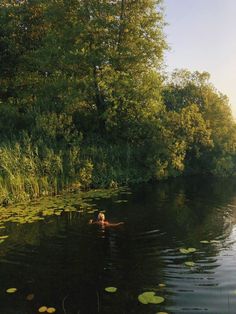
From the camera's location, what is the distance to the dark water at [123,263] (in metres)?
7.88

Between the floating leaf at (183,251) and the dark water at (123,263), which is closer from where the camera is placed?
the dark water at (123,263)

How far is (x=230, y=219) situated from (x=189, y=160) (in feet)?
75.2

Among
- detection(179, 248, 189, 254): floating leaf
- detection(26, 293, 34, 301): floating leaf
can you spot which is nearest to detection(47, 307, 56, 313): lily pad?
detection(26, 293, 34, 301): floating leaf

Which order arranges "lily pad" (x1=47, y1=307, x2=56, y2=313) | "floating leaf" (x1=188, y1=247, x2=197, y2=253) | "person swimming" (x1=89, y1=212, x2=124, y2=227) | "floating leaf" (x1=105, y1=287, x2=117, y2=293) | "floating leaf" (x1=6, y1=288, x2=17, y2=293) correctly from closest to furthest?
"lily pad" (x1=47, y1=307, x2=56, y2=313) < "floating leaf" (x1=105, y1=287, x2=117, y2=293) < "floating leaf" (x1=6, y1=288, x2=17, y2=293) < "floating leaf" (x1=188, y1=247, x2=197, y2=253) < "person swimming" (x1=89, y1=212, x2=124, y2=227)

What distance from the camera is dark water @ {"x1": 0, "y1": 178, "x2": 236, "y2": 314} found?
25.8 ft

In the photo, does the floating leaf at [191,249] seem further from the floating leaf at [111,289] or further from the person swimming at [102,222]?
the person swimming at [102,222]

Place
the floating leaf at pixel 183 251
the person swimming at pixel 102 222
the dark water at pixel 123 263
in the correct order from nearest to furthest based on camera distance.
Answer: the dark water at pixel 123 263, the floating leaf at pixel 183 251, the person swimming at pixel 102 222

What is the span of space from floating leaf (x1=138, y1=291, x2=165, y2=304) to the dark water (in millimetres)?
107

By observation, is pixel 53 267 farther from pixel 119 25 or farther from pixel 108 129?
pixel 119 25

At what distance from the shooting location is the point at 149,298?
7887 millimetres

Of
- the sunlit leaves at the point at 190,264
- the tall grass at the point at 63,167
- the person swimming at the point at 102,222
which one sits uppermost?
the tall grass at the point at 63,167

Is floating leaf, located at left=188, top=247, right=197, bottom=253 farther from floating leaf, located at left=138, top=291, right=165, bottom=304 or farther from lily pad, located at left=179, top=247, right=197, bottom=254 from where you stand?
floating leaf, located at left=138, top=291, right=165, bottom=304

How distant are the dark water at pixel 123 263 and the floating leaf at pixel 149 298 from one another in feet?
0.35

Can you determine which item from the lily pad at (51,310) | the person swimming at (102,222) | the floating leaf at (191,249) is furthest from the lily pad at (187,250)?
the lily pad at (51,310)
